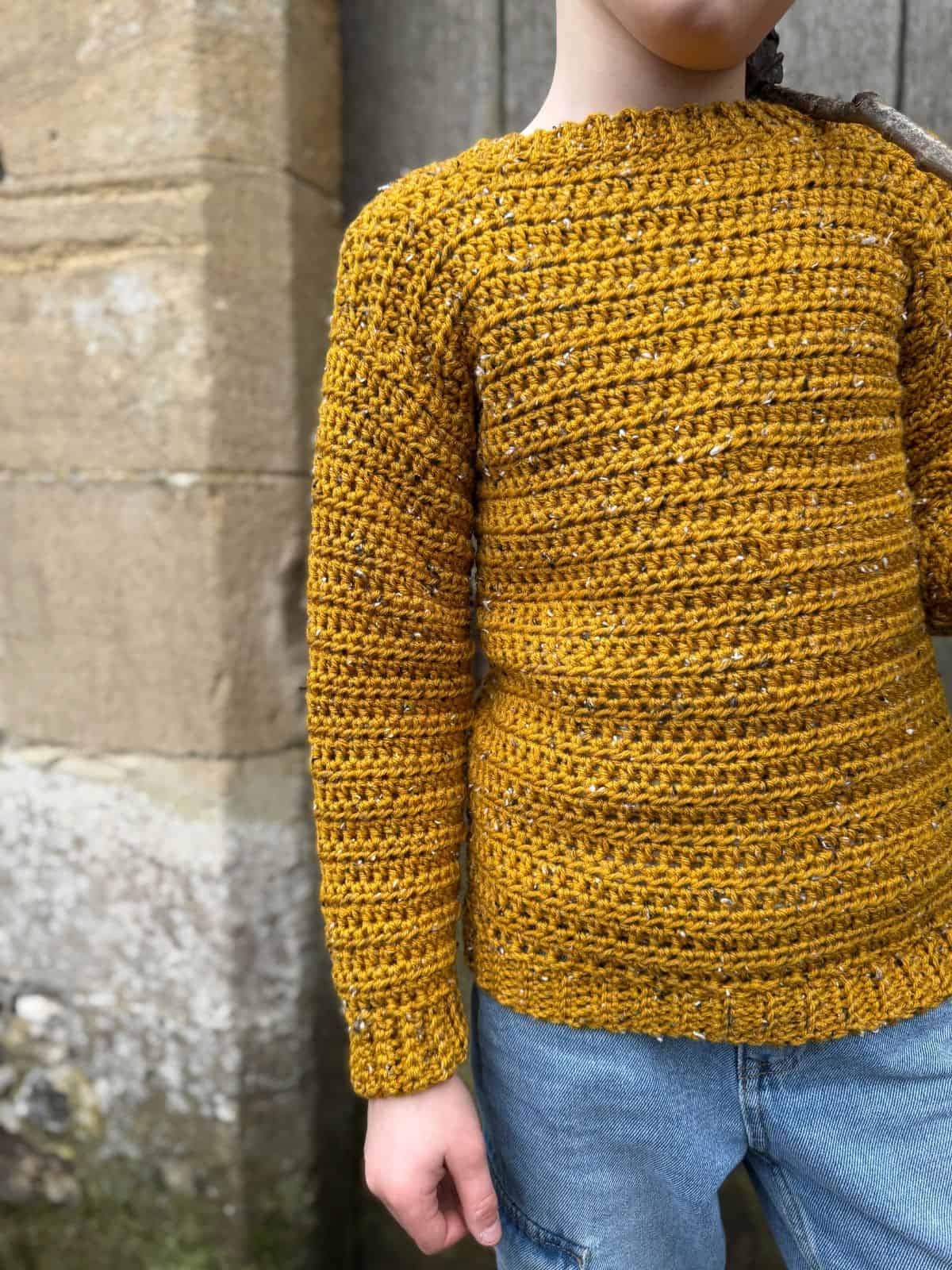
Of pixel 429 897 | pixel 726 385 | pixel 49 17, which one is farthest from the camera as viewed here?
pixel 49 17

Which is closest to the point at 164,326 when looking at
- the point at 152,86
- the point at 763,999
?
the point at 152,86

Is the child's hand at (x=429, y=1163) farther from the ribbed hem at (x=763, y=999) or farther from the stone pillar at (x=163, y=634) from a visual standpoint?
the stone pillar at (x=163, y=634)

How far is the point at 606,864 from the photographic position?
2.31 ft

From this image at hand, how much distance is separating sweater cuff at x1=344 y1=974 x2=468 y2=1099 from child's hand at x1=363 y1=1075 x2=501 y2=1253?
2 centimetres

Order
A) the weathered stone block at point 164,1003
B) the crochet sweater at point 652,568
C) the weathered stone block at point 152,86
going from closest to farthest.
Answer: the crochet sweater at point 652,568
the weathered stone block at point 152,86
the weathered stone block at point 164,1003

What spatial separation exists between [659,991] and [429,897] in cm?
19

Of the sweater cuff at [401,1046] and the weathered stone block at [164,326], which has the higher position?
the weathered stone block at [164,326]

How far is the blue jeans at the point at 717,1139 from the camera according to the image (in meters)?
0.72

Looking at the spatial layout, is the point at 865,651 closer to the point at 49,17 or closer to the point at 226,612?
the point at 226,612

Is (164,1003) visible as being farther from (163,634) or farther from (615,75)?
(615,75)

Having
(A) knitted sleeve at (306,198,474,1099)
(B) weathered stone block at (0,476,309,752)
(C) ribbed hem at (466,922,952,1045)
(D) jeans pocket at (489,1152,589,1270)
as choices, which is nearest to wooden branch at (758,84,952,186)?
(A) knitted sleeve at (306,198,474,1099)

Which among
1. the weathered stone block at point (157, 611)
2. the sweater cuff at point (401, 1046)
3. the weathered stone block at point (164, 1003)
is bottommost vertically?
the weathered stone block at point (164, 1003)

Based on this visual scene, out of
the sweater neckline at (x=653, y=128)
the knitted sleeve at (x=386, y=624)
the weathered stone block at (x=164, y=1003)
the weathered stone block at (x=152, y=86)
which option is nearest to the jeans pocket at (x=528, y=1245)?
the knitted sleeve at (x=386, y=624)

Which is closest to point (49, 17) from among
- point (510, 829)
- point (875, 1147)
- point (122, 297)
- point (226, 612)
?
point (122, 297)
